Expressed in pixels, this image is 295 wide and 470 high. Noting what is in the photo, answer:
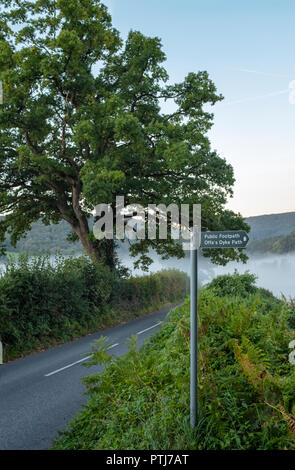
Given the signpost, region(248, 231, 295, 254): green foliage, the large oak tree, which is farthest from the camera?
region(248, 231, 295, 254): green foliage

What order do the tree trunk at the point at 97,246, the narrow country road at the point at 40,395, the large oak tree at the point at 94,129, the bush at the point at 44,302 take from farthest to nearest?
the tree trunk at the point at 97,246 → the large oak tree at the point at 94,129 → the bush at the point at 44,302 → the narrow country road at the point at 40,395

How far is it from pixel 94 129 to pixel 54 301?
8298mm

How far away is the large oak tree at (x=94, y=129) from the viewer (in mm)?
19094

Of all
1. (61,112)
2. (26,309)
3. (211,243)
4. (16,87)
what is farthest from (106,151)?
(211,243)

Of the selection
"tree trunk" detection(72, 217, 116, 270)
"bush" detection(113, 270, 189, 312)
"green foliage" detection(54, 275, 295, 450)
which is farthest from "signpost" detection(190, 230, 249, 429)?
"tree trunk" detection(72, 217, 116, 270)

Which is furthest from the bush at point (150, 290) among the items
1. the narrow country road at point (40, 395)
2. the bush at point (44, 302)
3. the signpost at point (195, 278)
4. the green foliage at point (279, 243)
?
the green foliage at point (279, 243)

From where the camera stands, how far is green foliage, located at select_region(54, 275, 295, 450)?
4.62 metres

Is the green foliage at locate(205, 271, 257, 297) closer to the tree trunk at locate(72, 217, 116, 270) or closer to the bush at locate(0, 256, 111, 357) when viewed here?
the bush at locate(0, 256, 111, 357)

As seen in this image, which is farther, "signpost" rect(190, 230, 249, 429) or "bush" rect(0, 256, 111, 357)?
"bush" rect(0, 256, 111, 357)

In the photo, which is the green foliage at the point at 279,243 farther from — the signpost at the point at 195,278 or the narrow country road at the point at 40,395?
the signpost at the point at 195,278

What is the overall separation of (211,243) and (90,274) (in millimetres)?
15179

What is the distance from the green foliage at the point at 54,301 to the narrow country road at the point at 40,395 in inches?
37.5

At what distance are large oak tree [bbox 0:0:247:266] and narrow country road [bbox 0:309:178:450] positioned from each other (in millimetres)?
7591
